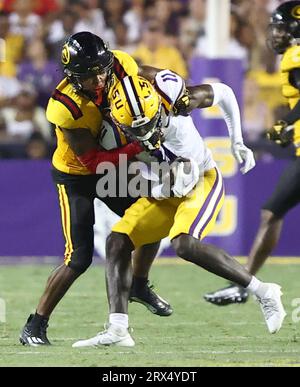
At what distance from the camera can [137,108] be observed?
17.4 feet

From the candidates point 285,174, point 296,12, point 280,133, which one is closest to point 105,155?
point 280,133

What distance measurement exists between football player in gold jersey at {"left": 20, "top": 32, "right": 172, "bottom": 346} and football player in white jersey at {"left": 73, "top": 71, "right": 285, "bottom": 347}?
14cm

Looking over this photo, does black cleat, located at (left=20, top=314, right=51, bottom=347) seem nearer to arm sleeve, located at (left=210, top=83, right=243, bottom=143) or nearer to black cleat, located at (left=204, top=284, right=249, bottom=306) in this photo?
arm sleeve, located at (left=210, top=83, right=243, bottom=143)

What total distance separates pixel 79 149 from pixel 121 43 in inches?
230

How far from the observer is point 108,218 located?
9008 millimetres

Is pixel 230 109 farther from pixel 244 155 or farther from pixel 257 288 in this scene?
pixel 257 288

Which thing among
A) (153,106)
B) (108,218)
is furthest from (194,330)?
(108,218)

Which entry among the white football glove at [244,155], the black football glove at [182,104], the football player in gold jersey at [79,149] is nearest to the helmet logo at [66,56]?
the football player in gold jersey at [79,149]

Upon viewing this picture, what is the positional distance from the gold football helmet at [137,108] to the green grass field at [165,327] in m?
1.08

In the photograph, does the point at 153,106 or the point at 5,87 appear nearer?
the point at 153,106

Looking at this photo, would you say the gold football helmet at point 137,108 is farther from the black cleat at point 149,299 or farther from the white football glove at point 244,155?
the black cleat at point 149,299
